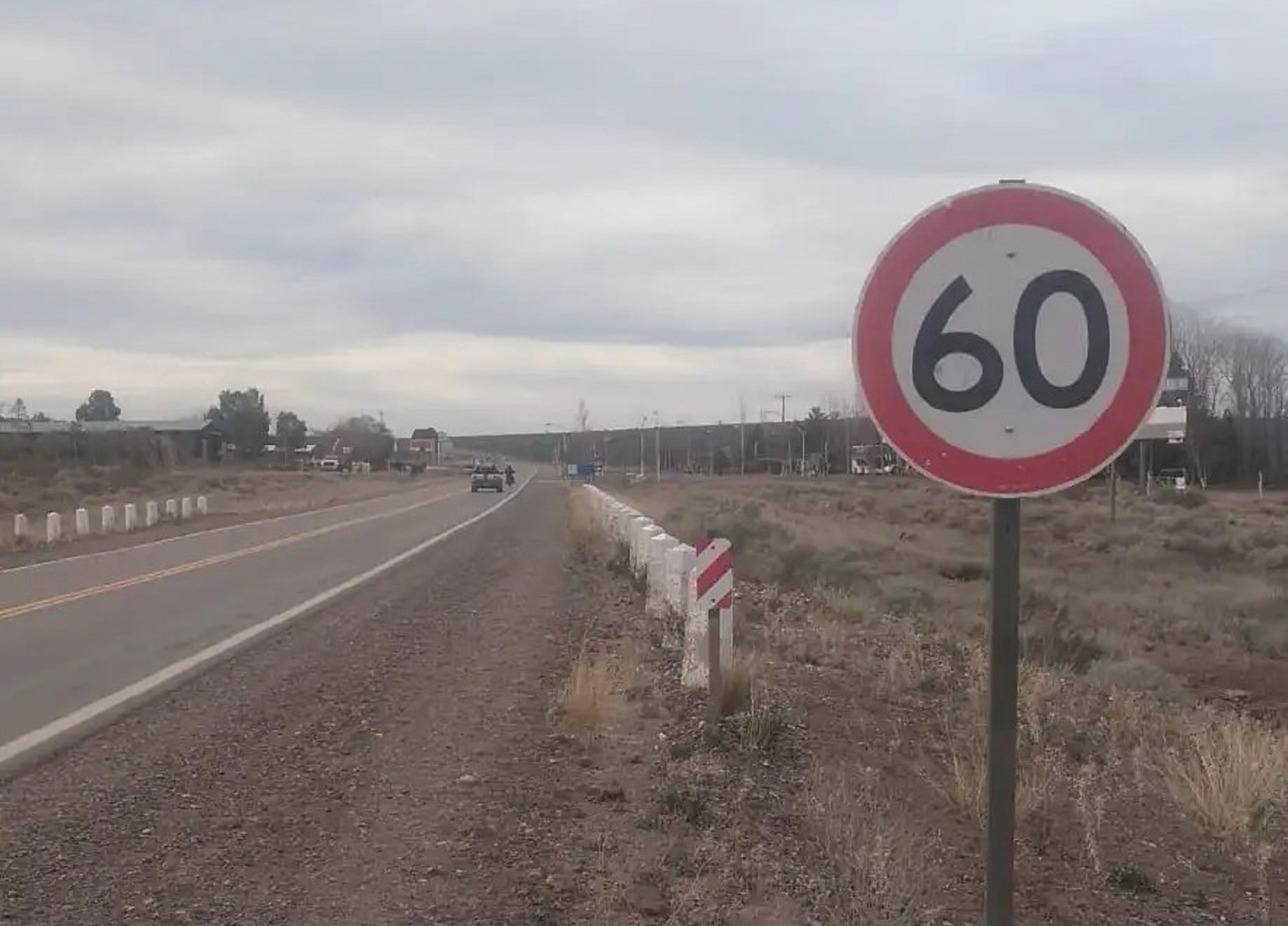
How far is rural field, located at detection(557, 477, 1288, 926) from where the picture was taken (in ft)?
16.1

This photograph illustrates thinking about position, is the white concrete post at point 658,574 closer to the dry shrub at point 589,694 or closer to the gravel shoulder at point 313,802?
the gravel shoulder at point 313,802

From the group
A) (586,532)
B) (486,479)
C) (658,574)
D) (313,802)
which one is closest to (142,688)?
(313,802)

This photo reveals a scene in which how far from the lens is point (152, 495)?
196 feet

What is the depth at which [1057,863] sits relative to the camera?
5391 mm

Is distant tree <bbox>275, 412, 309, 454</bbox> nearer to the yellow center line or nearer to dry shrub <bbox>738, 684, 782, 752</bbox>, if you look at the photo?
the yellow center line

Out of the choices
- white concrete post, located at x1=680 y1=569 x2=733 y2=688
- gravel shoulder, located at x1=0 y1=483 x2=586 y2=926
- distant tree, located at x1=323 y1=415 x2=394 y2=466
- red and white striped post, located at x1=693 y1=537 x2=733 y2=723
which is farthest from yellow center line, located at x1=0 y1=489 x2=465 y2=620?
distant tree, located at x1=323 y1=415 x2=394 y2=466

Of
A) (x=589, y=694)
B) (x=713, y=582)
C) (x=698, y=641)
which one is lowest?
(x=589, y=694)

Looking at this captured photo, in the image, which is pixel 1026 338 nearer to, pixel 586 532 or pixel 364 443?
pixel 586 532

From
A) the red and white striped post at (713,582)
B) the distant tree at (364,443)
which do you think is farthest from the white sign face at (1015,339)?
the distant tree at (364,443)

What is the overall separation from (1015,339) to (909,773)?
4567mm

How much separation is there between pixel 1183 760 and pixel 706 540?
3521 millimetres

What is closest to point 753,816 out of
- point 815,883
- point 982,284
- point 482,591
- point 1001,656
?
point 815,883

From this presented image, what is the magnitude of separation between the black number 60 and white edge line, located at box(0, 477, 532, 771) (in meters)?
6.15

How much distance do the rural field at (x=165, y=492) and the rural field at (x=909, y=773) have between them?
63.9ft
